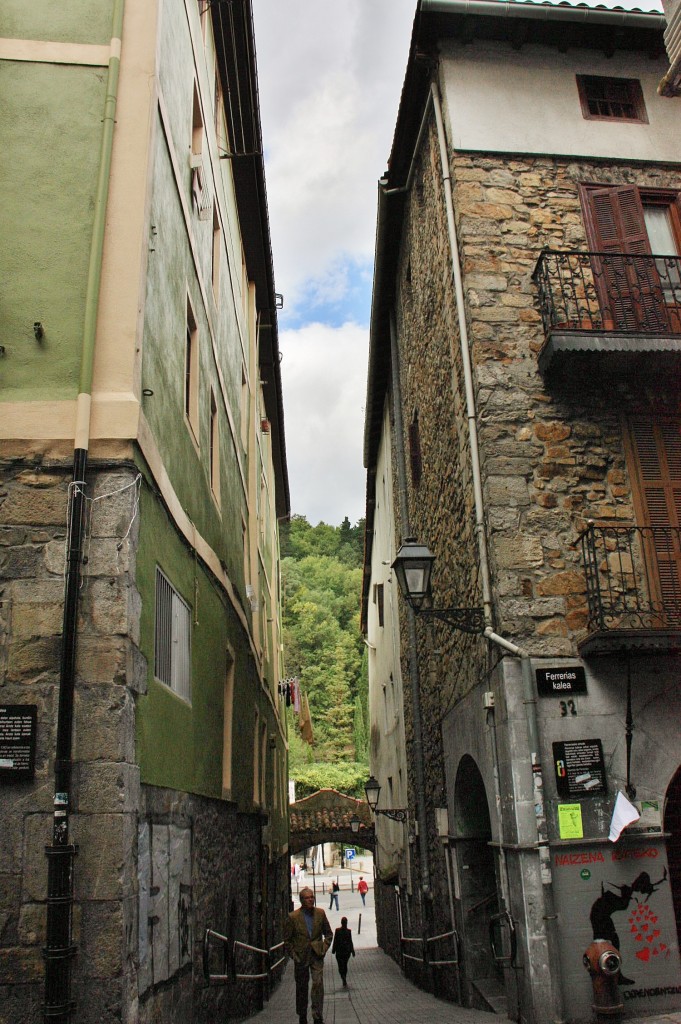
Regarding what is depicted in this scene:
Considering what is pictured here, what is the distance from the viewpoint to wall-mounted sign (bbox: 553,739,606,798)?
7.23m

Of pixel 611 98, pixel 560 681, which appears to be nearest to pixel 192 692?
pixel 560 681

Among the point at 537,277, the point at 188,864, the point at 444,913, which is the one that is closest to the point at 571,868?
the point at 188,864

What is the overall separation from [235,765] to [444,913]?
344 cm

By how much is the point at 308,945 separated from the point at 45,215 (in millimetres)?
7692

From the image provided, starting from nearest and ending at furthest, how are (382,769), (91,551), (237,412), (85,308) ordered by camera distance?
(91,551) < (85,308) < (237,412) < (382,769)

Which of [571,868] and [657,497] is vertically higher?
[657,497]

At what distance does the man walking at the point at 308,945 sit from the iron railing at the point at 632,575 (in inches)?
179

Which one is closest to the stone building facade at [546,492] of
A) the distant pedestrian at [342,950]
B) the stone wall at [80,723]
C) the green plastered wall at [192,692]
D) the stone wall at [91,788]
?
the green plastered wall at [192,692]

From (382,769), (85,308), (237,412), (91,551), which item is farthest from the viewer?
(382,769)

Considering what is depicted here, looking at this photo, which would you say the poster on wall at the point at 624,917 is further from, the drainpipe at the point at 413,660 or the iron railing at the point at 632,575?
the drainpipe at the point at 413,660

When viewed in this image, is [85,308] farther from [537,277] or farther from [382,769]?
[382,769]

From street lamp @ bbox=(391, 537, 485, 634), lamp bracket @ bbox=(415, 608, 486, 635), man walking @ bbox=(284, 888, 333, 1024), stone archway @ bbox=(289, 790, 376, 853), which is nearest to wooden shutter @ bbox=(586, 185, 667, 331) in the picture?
street lamp @ bbox=(391, 537, 485, 634)

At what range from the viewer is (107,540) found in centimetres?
495

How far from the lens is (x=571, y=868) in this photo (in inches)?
278
